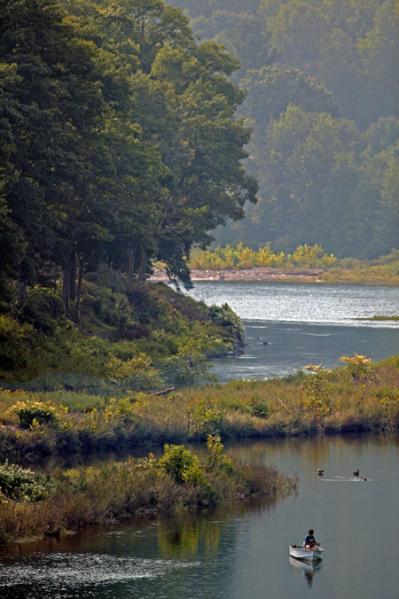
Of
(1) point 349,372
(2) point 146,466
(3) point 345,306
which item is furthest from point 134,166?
(3) point 345,306

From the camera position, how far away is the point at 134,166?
8831 centimetres

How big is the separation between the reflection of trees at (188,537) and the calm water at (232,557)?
0.03 meters

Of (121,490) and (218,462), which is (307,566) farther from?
(218,462)

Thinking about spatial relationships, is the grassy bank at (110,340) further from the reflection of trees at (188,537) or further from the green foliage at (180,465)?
the reflection of trees at (188,537)

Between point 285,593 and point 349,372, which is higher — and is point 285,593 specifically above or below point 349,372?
below

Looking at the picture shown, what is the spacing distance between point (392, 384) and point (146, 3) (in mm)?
49190

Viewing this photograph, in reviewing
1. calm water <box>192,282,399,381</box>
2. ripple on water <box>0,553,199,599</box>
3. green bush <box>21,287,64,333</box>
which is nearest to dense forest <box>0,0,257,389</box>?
green bush <box>21,287,64,333</box>

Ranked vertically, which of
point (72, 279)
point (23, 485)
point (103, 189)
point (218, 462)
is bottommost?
point (23, 485)

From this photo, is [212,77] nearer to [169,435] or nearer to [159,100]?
[159,100]

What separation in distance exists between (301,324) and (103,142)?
1801 inches

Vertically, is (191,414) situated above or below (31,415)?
below

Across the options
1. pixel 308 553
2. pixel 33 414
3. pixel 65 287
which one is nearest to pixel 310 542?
pixel 308 553

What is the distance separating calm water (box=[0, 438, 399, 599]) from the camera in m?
39.5

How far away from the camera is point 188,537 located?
44375 mm
